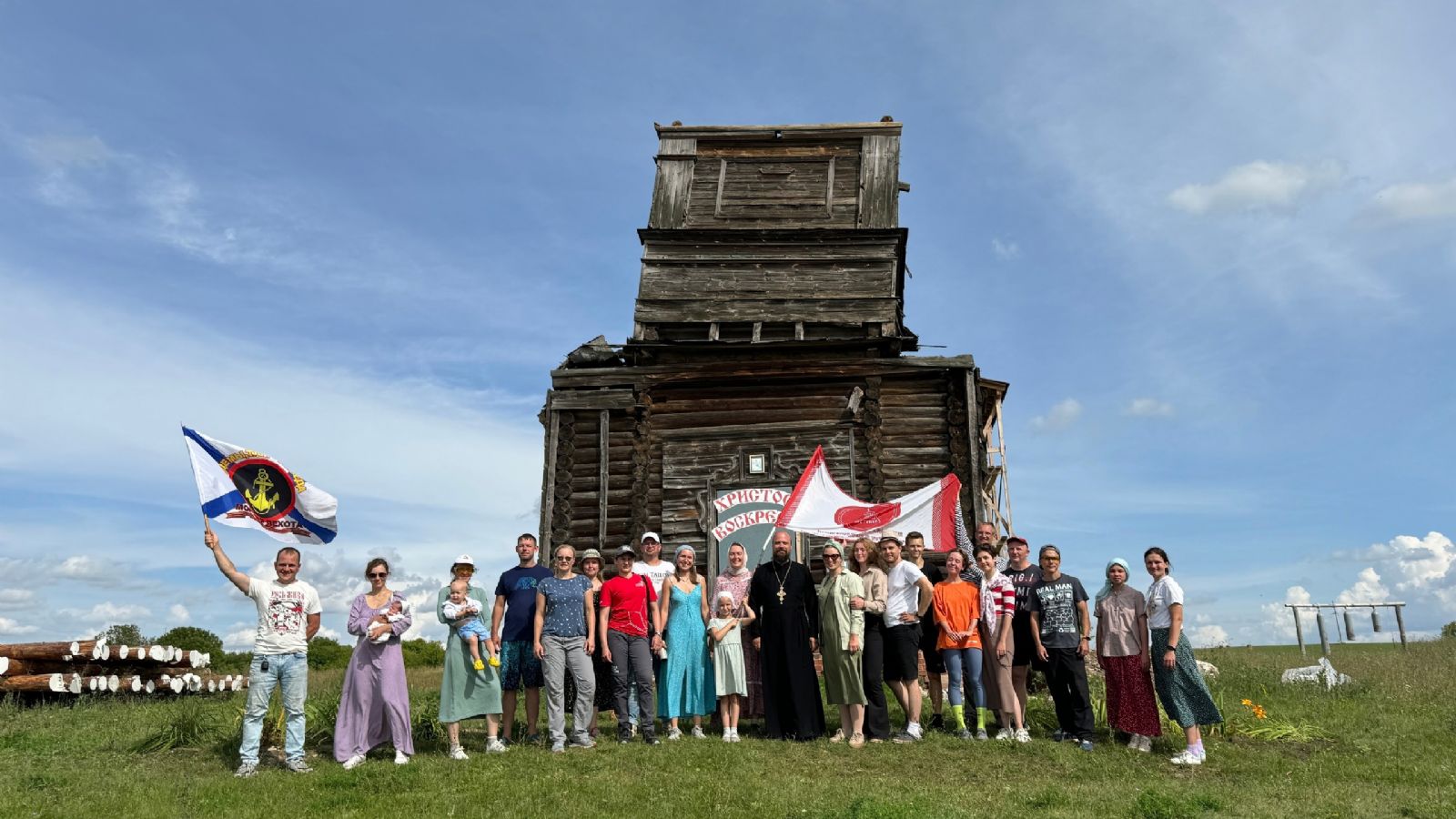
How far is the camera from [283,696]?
803cm

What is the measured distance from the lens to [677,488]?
642 inches

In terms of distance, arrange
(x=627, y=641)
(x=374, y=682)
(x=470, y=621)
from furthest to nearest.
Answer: (x=627, y=641) < (x=470, y=621) < (x=374, y=682)

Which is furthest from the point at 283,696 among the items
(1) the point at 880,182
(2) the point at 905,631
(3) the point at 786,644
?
(1) the point at 880,182

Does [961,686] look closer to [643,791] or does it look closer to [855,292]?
[643,791]

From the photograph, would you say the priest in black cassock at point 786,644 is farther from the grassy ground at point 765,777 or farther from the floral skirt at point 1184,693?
the floral skirt at point 1184,693

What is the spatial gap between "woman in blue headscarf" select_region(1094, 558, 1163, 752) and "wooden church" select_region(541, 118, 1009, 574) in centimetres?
597

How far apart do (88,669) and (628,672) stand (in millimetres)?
11245

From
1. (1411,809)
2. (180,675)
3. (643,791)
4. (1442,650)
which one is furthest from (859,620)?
(1442,650)

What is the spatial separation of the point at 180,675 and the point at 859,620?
43.4 feet

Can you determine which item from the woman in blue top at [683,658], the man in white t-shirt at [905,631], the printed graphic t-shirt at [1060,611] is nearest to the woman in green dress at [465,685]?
the woman in blue top at [683,658]

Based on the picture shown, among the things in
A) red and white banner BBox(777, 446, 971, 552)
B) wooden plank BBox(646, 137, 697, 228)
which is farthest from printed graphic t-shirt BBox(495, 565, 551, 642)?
wooden plank BBox(646, 137, 697, 228)

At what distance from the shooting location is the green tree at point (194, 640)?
74.1 feet

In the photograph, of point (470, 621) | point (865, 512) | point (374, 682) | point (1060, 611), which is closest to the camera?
point (374, 682)

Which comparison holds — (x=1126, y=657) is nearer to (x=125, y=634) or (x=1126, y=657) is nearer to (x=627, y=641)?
(x=627, y=641)
